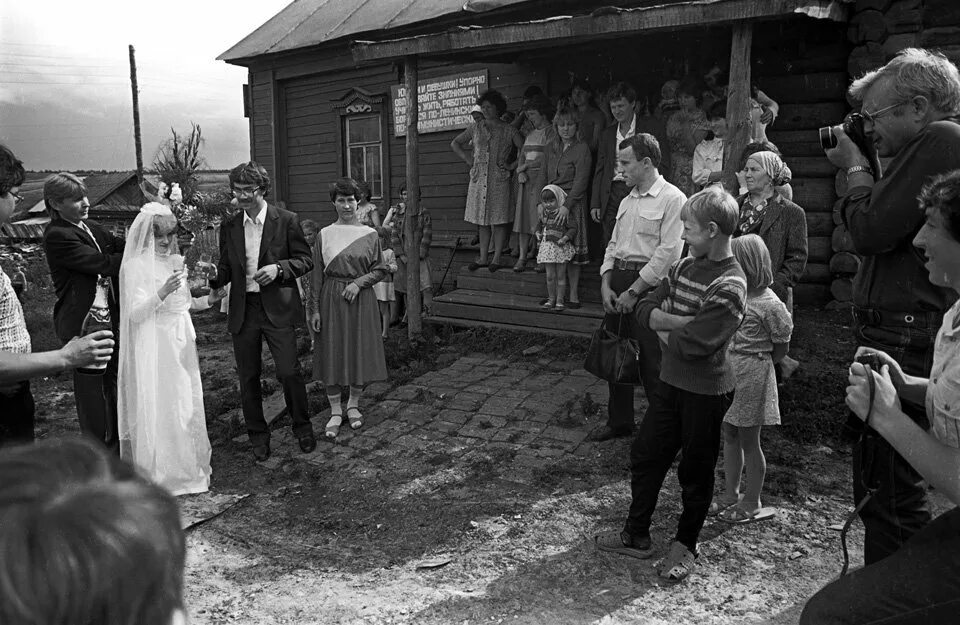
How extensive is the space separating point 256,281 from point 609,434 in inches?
104

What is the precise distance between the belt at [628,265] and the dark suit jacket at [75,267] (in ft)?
10.6

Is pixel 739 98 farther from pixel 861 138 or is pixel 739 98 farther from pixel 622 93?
pixel 861 138

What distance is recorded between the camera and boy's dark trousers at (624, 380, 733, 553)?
132 inches

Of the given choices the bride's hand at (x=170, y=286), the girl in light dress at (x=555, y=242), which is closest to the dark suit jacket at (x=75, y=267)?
the bride's hand at (x=170, y=286)

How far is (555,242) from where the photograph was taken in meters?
7.50

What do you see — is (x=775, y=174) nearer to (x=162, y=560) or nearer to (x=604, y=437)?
(x=604, y=437)

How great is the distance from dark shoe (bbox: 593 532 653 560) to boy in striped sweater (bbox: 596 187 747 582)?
0.52 feet

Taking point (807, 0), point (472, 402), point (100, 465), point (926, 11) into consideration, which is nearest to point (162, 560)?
point (100, 465)

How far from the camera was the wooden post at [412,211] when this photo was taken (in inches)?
327

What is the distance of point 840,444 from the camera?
16.8ft

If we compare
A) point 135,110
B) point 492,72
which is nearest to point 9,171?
point 492,72

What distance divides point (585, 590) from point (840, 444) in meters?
2.52

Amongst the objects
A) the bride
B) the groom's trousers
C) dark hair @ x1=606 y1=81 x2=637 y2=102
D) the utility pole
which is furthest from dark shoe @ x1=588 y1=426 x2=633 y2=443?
the utility pole

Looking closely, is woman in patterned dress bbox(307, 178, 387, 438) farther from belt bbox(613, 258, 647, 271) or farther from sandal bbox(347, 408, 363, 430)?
belt bbox(613, 258, 647, 271)
